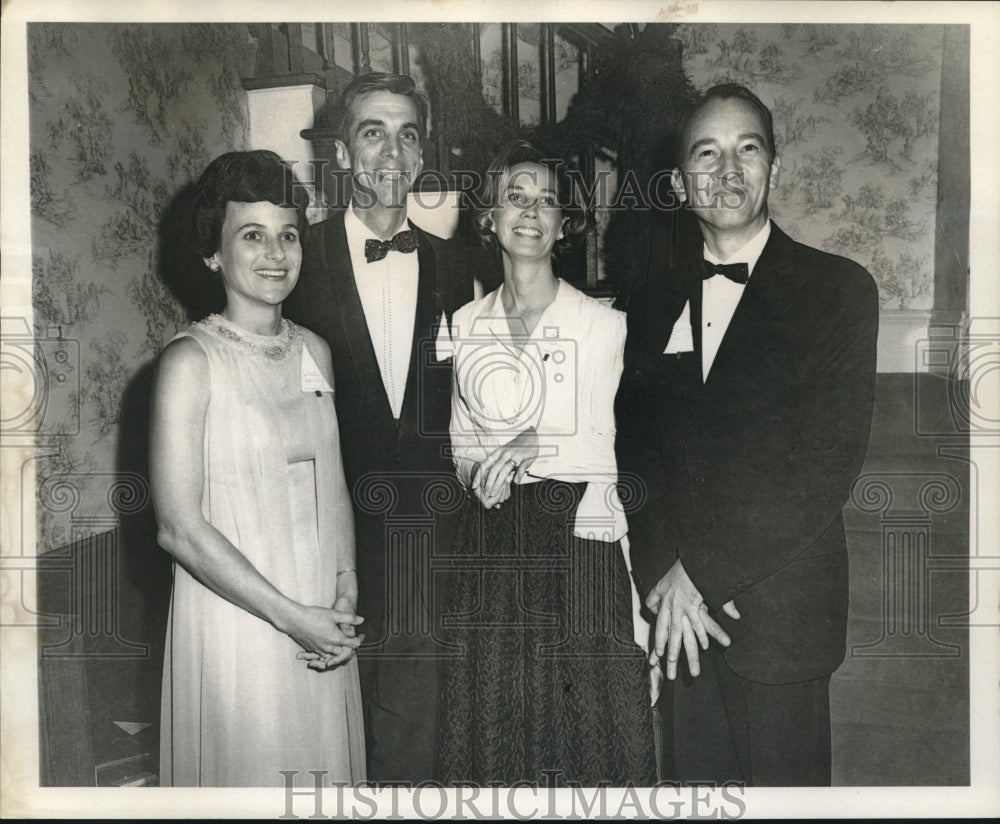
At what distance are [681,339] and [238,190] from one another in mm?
1446

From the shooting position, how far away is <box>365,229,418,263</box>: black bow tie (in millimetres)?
3103

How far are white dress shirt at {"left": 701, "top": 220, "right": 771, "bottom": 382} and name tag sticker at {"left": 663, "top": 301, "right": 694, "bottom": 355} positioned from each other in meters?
0.04

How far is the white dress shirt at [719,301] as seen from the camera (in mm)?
3055

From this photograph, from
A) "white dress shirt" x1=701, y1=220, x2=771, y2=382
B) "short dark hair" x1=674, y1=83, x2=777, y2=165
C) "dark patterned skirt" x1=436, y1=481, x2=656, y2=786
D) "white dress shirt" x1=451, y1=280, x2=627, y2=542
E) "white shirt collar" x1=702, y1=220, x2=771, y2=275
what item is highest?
"short dark hair" x1=674, y1=83, x2=777, y2=165

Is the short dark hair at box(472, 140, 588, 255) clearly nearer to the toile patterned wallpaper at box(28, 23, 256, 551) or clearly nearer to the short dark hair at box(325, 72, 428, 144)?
the short dark hair at box(325, 72, 428, 144)

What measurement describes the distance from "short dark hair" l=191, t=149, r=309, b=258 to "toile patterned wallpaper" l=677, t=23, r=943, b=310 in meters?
1.29

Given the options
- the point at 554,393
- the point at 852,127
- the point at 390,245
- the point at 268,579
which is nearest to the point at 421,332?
the point at 390,245

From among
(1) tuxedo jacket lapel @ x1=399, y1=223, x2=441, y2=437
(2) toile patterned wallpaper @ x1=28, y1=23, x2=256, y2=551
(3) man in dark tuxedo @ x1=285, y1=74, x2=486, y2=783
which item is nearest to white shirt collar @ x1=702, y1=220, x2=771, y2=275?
(3) man in dark tuxedo @ x1=285, y1=74, x2=486, y2=783

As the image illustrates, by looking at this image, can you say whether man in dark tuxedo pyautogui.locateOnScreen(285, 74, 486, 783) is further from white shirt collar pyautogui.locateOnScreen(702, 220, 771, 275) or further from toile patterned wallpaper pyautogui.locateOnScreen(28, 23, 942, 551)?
white shirt collar pyautogui.locateOnScreen(702, 220, 771, 275)

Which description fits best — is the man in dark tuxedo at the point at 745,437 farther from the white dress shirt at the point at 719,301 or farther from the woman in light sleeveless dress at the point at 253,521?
the woman in light sleeveless dress at the point at 253,521

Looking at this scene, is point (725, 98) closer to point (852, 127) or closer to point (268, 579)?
point (852, 127)

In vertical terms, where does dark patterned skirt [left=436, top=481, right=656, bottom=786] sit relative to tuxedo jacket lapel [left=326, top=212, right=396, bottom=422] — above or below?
below

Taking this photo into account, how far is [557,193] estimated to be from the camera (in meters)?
3.07

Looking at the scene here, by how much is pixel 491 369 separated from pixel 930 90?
162 cm
